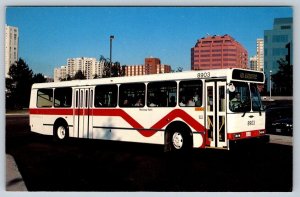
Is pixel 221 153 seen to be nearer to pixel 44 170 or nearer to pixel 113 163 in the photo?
pixel 113 163

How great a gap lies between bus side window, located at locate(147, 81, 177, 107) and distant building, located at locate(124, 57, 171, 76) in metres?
0.40

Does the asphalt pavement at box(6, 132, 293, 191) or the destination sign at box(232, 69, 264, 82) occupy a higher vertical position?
the destination sign at box(232, 69, 264, 82)

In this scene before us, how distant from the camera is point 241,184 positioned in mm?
8930

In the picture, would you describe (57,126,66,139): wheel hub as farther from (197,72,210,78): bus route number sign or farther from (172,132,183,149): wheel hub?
(197,72,210,78): bus route number sign

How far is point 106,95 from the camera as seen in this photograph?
43.5 feet

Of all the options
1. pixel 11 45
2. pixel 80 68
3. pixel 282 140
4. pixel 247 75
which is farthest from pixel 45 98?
pixel 282 140

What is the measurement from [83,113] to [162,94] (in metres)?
3.30

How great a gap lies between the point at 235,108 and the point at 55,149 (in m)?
6.14

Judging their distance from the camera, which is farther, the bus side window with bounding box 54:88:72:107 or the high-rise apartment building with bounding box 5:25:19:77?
the bus side window with bounding box 54:88:72:107

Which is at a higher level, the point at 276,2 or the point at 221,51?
the point at 276,2

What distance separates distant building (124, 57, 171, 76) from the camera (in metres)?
12.0

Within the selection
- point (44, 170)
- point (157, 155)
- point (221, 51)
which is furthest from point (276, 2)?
point (44, 170)

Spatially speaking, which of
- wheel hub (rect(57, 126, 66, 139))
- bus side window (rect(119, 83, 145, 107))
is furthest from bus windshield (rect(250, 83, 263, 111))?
wheel hub (rect(57, 126, 66, 139))

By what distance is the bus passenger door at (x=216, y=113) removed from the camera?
1070 centimetres
